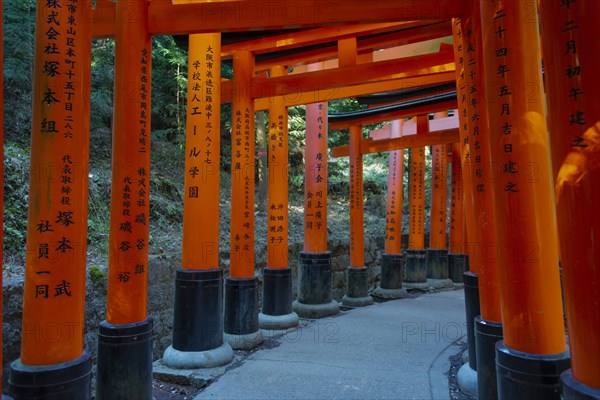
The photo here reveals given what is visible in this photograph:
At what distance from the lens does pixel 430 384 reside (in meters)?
4.28

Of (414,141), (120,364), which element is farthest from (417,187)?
(120,364)

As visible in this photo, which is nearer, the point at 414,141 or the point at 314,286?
the point at 314,286

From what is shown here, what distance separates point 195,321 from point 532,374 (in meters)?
3.35

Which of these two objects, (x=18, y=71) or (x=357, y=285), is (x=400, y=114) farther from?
(x=18, y=71)

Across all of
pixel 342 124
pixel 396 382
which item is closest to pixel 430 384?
pixel 396 382

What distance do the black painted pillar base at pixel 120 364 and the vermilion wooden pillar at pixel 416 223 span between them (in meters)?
8.45

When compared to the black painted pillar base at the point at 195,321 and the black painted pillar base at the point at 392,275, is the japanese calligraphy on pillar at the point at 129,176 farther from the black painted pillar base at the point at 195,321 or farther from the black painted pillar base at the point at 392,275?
the black painted pillar base at the point at 392,275

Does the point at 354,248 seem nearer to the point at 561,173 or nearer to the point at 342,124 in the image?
the point at 342,124

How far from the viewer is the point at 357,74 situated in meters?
5.55

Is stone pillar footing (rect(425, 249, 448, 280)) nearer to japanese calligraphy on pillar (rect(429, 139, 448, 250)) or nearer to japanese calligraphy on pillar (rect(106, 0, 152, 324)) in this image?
japanese calligraphy on pillar (rect(429, 139, 448, 250))

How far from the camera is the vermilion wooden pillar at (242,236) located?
226 inches

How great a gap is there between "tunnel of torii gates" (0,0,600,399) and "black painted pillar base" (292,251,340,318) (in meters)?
0.97

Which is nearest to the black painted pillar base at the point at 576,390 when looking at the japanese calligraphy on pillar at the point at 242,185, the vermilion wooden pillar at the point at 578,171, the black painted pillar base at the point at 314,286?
the vermilion wooden pillar at the point at 578,171

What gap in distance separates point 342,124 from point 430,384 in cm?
648
